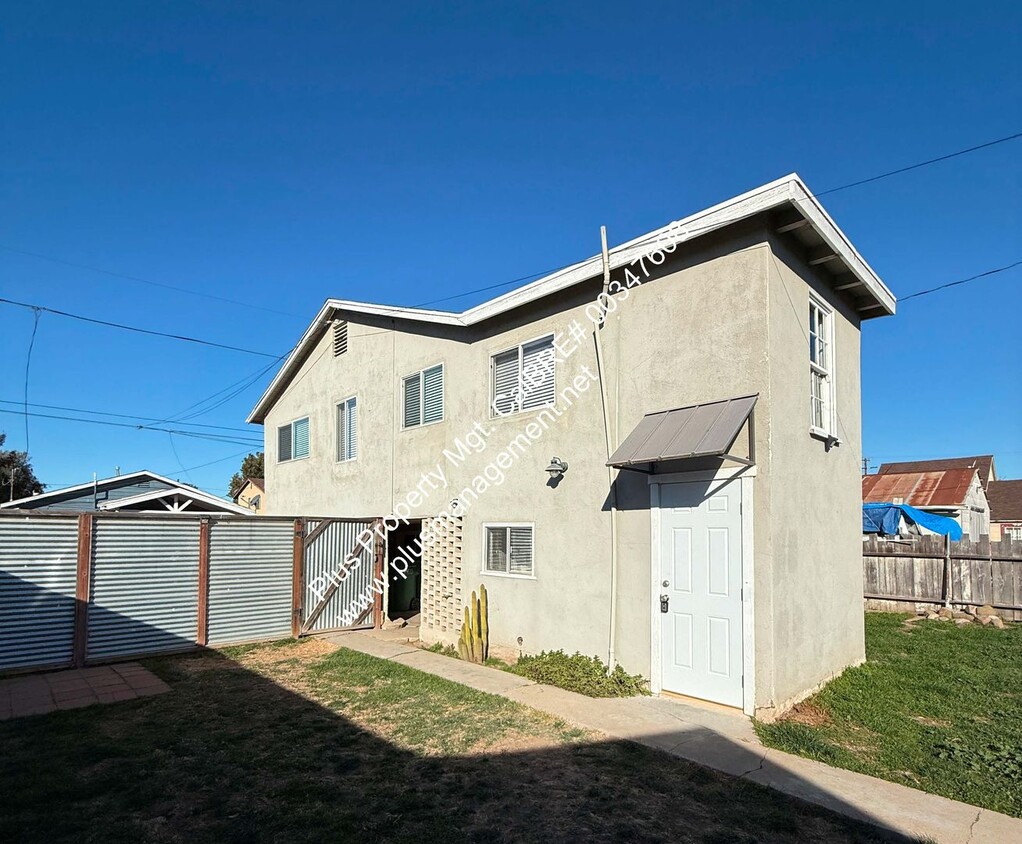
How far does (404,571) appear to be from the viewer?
561 inches

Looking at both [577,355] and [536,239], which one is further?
[536,239]

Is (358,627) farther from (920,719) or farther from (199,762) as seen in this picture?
(920,719)

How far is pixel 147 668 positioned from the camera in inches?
378

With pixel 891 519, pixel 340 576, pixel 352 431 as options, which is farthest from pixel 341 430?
pixel 891 519

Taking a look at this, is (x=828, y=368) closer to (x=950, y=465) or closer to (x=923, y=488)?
(x=923, y=488)

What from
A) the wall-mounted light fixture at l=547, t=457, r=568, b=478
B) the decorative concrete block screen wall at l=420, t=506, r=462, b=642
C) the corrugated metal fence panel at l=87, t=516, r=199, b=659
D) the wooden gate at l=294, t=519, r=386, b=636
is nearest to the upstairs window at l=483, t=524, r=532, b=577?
the decorative concrete block screen wall at l=420, t=506, r=462, b=642

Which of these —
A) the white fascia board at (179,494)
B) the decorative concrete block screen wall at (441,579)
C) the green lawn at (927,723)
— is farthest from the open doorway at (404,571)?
the green lawn at (927,723)

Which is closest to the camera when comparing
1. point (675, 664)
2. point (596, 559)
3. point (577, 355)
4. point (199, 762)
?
point (199, 762)

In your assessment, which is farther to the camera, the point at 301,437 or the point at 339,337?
the point at 301,437

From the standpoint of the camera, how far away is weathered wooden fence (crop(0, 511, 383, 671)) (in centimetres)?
937

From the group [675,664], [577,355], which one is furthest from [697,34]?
[675,664]

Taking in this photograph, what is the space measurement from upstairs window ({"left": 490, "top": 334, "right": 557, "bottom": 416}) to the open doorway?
4146 millimetres

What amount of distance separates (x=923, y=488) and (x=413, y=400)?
81.4 ft

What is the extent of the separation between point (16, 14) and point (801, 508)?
1330cm
